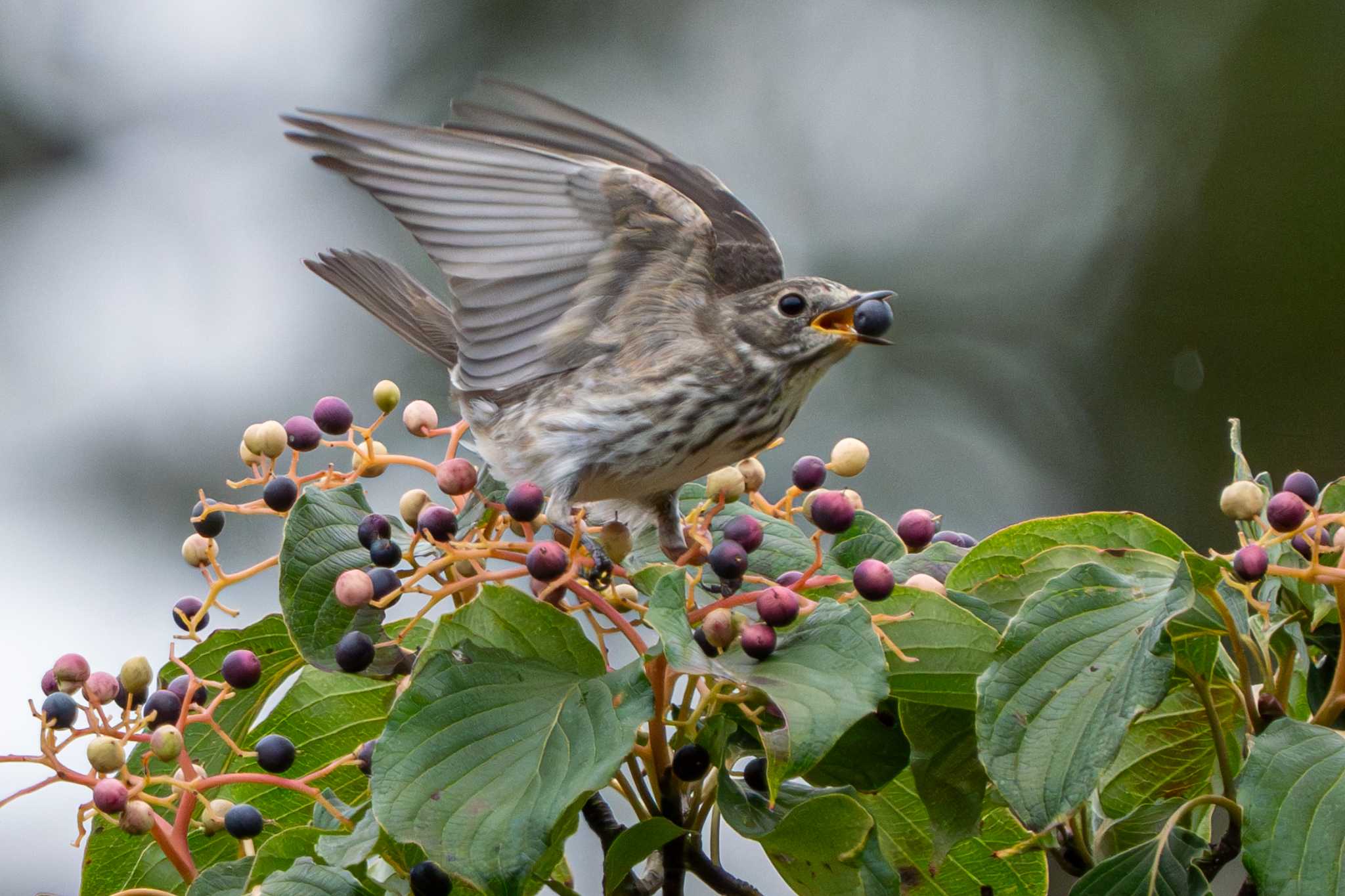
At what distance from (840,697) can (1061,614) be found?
0.24 meters

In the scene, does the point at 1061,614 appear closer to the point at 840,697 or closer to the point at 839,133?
the point at 840,697

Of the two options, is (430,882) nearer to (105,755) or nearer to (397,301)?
(105,755)

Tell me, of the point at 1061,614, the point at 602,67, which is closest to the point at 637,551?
the point at 1061,614

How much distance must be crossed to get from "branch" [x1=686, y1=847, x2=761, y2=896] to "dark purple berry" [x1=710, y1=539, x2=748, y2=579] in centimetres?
27

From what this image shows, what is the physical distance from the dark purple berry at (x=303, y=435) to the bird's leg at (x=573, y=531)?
→ 1.08 ft

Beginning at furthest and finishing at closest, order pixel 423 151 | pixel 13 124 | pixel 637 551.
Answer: pixel 13 124
pixel 423 151
pixel 637 551

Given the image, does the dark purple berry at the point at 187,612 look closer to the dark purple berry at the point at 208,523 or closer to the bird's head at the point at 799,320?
the dark purple berry at the point at 208,523

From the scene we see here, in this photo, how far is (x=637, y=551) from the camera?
6.88 feet

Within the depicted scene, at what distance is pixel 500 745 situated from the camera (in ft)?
4.32

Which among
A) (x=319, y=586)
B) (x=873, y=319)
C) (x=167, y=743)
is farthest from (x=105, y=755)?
(x=873, y=319)

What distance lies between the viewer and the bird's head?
8.05ft

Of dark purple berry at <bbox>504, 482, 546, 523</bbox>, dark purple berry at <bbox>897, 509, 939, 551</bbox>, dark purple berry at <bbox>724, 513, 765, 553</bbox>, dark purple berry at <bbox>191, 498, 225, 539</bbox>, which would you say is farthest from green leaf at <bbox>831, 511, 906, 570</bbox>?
dark purple berry at <bbox>191, 498, 225, 539</bbox>

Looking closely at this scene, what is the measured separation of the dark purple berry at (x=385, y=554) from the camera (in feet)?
5.02

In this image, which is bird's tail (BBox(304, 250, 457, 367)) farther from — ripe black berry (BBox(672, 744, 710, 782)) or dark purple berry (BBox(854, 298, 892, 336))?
ripe black berry (BBox(672, 744, 710, 782))
